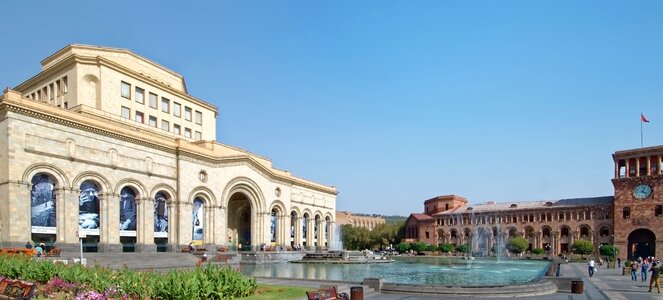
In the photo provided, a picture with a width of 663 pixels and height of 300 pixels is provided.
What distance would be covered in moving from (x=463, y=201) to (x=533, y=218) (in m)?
18.9

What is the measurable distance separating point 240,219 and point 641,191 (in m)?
54.3

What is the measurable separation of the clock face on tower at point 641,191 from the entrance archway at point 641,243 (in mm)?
4548

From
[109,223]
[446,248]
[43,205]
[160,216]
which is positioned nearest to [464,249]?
[446,248]

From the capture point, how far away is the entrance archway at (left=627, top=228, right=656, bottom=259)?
65.2 metres

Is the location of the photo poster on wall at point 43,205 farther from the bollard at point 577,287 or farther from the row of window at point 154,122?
the bollard at point 577,287

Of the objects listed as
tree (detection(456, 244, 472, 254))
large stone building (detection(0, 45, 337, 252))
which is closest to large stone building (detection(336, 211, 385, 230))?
tree (detection(456, 244, 472, 254))

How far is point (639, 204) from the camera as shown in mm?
65500

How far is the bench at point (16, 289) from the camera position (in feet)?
40.8

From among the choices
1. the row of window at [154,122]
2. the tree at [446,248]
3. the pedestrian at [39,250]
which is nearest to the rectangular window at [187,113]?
the row of window at [154,122]

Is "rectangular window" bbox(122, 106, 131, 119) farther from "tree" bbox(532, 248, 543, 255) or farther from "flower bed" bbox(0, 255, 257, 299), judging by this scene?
"tree" bbox(532, 248, 543, 255)

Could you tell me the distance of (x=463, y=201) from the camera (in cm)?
9694

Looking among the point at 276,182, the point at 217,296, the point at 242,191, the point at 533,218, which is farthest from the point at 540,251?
the point at 217,296

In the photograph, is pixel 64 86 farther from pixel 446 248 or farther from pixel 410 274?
pixel 446 248

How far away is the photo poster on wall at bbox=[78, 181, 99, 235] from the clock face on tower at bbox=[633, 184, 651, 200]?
66.9 m
